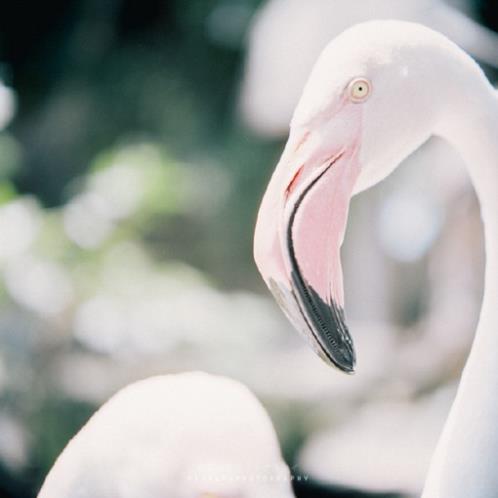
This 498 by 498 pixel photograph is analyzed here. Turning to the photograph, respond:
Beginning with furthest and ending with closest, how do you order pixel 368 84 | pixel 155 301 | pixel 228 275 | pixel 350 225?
pixel 228 275
pixel 155 301
pixel 350 225
pixel 368 84

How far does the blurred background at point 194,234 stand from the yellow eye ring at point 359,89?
66 centimetres

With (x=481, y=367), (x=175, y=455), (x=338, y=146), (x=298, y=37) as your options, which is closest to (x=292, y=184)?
(x=338, y=146)

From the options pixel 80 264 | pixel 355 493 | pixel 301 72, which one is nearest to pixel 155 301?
pixel 80 264

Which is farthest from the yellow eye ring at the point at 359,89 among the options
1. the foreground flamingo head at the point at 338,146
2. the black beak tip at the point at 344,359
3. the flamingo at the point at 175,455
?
the flamingo at the point at 175,455

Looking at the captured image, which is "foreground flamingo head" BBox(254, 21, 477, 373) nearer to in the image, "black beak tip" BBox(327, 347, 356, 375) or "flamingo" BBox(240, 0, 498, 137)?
"black beak tip" BBox(327, 347, 356, 375)

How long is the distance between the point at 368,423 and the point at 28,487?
636mm

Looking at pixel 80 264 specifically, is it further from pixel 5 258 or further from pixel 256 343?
pixel 256 343

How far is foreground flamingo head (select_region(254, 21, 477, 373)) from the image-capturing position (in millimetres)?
484

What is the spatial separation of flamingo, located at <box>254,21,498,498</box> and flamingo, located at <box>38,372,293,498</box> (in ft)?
0.61

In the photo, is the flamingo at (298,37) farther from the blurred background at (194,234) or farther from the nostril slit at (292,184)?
the nostril slit at (292,184)

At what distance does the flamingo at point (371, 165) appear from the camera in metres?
0.49

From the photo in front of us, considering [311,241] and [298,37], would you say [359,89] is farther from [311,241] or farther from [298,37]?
[298,37]

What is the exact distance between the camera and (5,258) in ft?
4.52

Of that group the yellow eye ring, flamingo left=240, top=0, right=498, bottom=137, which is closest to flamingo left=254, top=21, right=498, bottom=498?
the yellow eye ring
